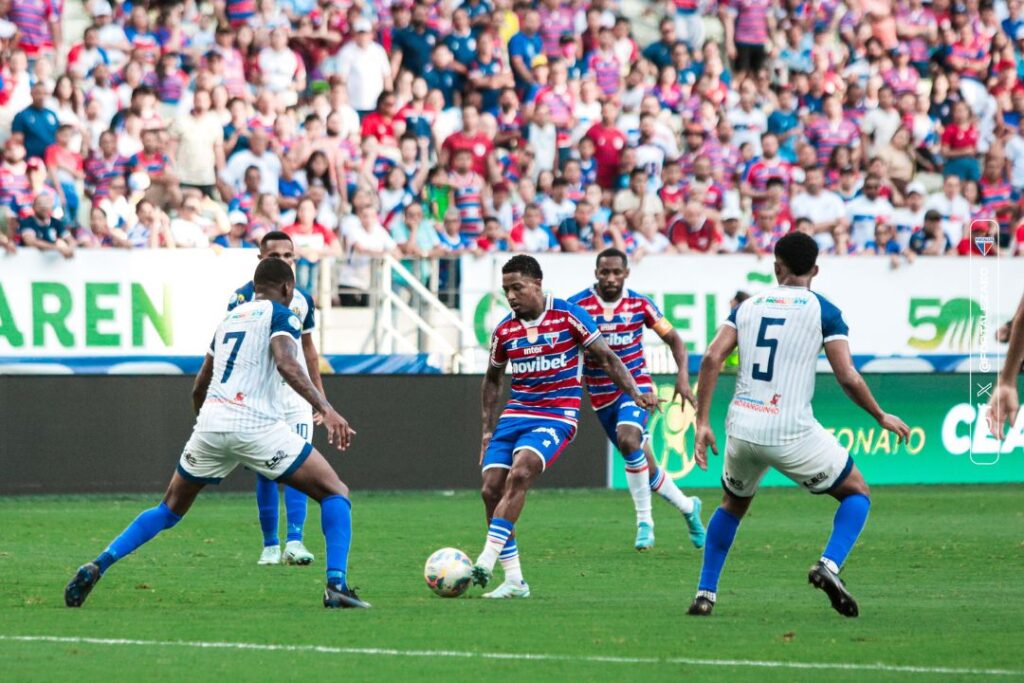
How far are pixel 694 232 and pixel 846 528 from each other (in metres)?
13.4

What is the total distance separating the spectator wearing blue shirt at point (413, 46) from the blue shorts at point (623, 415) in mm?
10848

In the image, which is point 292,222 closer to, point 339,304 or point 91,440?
point 339,304

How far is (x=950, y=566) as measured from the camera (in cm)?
1337

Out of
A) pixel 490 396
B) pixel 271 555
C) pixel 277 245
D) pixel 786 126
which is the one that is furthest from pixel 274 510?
pixel 786 126

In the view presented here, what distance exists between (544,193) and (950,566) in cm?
1127

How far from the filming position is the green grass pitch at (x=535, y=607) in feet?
26.9

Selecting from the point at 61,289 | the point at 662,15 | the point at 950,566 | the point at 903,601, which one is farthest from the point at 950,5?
the point at 903,601

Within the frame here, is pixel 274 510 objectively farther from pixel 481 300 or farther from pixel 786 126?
pixel 786 126

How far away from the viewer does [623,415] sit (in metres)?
15.0

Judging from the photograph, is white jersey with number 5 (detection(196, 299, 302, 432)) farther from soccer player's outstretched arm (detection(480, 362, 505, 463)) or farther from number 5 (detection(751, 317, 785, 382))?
number 5 (detection(751, 317, 785, 382))

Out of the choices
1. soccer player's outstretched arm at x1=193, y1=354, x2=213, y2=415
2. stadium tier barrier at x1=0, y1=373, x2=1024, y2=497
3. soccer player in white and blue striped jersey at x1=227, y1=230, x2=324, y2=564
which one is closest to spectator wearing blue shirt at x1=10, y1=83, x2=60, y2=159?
stadium tier barrier at x1=0, y1=373, x2=1024, y2=497

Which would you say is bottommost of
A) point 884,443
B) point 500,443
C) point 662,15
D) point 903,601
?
point 884,443

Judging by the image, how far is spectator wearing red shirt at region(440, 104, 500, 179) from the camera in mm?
23484

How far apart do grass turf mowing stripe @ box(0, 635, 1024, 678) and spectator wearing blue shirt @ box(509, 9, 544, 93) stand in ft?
57.5
